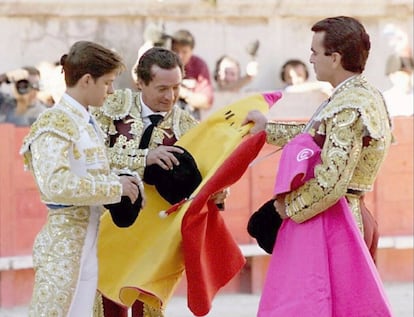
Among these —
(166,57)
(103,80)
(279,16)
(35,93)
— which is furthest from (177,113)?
(279,16)

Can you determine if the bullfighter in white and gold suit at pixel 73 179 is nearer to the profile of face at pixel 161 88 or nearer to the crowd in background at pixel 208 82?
the profile of face at pixel 161 88

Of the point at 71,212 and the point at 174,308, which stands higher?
the point at 71,212

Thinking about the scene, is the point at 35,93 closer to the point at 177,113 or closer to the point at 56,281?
the point at 177,113

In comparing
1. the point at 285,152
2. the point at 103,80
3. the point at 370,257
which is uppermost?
the point at 103,80

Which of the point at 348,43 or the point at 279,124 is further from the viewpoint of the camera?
the point at 279,124

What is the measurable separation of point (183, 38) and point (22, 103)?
124 cm

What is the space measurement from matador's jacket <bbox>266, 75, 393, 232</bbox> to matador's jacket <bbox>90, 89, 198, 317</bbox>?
25.6 inches

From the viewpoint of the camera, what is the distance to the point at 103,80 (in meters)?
4.16

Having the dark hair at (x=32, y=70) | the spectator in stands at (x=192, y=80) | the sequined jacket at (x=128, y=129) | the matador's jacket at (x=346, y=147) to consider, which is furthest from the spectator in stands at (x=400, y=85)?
the matador's jacket at (x=346, y=147)

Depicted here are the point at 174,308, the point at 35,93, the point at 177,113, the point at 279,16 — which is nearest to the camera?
the point at 177,113

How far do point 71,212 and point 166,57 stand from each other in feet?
2.33

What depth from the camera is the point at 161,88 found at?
461cm

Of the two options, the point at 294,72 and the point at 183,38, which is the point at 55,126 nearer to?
the point at 183,38

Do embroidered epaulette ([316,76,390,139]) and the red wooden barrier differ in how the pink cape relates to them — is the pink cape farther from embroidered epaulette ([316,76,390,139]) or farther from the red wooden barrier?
the red wooden barrier
